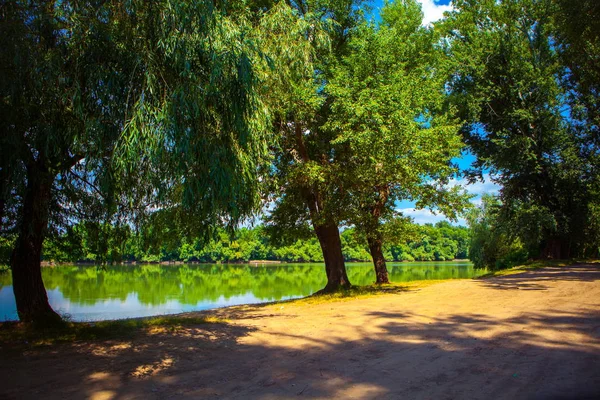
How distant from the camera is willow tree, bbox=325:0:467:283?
12.1 meters

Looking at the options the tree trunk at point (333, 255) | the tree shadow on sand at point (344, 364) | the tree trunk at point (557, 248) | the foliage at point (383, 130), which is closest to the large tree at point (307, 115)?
the tree trunk at point (333, 255)

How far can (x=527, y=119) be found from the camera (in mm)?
24438

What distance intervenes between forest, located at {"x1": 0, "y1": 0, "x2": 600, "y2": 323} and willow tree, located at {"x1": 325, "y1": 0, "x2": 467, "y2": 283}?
72mm

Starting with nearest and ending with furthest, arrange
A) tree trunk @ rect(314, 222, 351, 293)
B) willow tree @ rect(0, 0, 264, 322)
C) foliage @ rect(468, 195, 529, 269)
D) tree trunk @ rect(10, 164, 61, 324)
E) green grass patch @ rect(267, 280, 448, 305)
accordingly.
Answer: willow tree @ rect(0, 0, 264, 322) < tree trunk @ rect(10, 164, 61, 324) < green grass patch @ rect(267, 280, 448, 305) < tree trunk @ rect(314, 222, 351, 293) < foliage @ rect(468, 195, 529, 269)

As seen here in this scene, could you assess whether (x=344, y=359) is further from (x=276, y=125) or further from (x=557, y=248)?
(x=557, y=248)

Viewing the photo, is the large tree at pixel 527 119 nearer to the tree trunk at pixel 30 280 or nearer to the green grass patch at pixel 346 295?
the green grass patch at pixel 346 295

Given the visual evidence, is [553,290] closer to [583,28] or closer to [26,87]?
[583,28]

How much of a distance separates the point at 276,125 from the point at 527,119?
1725 centimetres

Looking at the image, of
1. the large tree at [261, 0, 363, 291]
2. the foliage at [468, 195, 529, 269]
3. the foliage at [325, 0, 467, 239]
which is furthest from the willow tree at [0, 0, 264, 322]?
the foliage at [468, 195, 529, 269]

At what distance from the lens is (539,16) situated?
82.4ft

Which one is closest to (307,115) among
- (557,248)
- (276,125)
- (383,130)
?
(276,125)

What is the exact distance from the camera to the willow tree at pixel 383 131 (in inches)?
476

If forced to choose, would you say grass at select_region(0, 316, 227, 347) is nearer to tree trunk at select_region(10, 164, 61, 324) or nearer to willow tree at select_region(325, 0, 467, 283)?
tree trunk at select_region(10, 164, 61, 324)

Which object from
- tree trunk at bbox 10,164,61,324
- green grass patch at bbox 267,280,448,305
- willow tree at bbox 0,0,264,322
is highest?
willow tree at bbox 0,0,264,322
